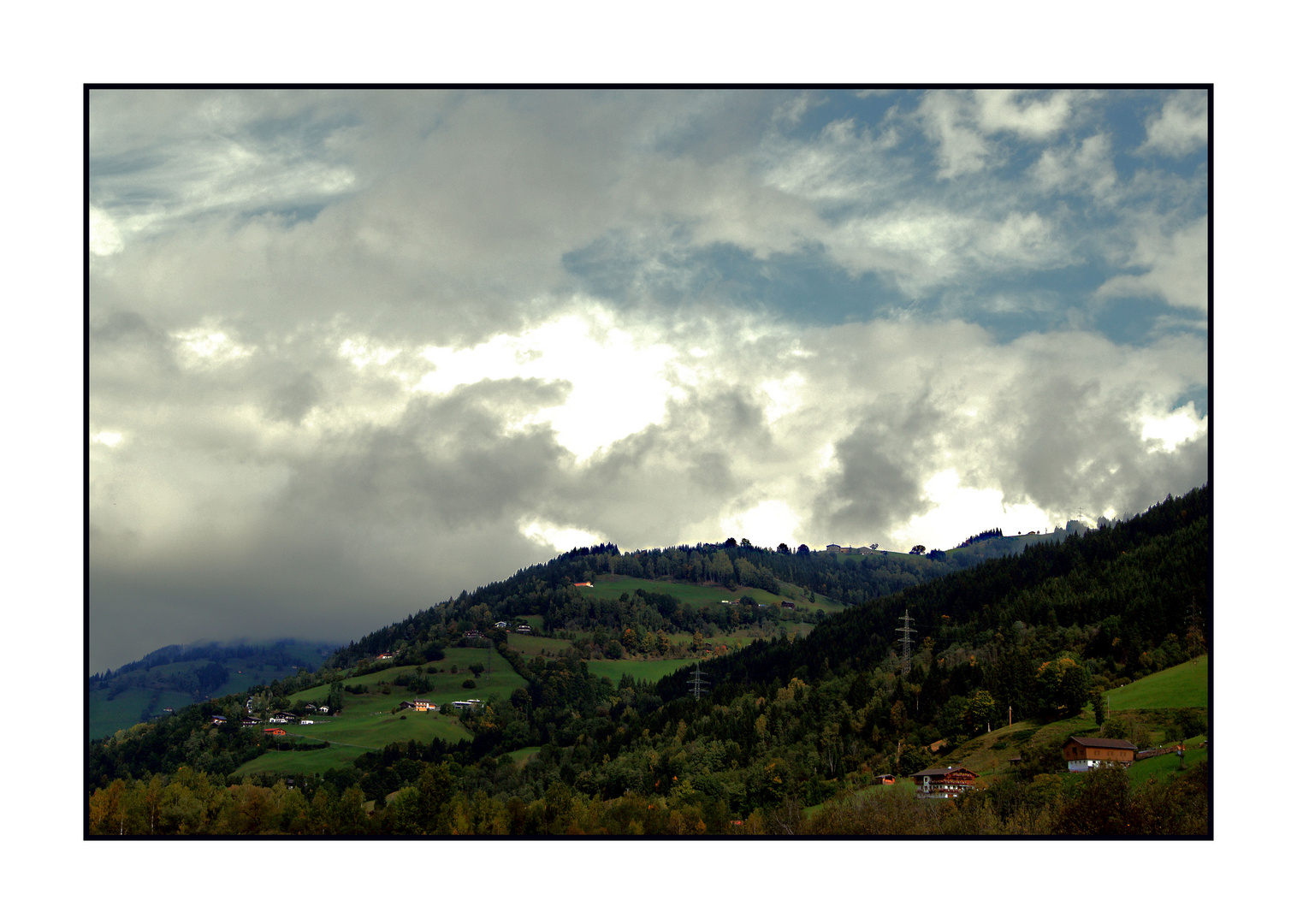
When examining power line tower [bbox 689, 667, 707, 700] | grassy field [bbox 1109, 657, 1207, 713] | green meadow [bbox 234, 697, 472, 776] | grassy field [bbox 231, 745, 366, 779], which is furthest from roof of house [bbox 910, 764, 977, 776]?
green meadow [bbox 234, 697, 472, 776]

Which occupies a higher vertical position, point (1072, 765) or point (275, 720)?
point (1072, 765)

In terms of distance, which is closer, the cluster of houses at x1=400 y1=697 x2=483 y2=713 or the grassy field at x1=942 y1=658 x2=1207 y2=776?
the grassy field at x1=942 y1=658 x2=1207 y2=776

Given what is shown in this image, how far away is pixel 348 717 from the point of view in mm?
188000

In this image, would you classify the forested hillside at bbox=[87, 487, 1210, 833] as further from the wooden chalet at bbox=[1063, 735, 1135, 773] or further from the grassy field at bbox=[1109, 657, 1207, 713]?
the grassy field at bbox=[1109, 657, 1207, 713]

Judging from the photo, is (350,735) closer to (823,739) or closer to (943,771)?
(823,739)

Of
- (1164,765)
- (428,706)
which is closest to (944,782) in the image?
(1164,765)

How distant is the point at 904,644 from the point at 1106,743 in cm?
8358

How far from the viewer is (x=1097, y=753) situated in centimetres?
7075

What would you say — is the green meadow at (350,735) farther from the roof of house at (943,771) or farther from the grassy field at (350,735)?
the roof of house at (943,771)

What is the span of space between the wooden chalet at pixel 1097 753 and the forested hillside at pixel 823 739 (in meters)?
1.39

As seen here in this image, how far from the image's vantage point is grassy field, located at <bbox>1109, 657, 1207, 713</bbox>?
79.4 meters

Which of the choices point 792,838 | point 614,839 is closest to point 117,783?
point 614,839

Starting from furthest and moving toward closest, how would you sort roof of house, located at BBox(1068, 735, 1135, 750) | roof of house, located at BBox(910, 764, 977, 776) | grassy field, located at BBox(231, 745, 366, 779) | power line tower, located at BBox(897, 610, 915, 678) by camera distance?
grassy field, located at BBox(231, 745, 366, 779), power line tower, located at BBox(897, 610, 915, 678), roof of house, located at BBox(910, 764, 977, 776), roof of house, located at BBox(1068, 735, 1135, 750)

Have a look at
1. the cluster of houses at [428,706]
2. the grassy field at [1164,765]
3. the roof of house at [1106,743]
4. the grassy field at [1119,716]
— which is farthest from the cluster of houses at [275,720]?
the grassy field at [1164,765]
